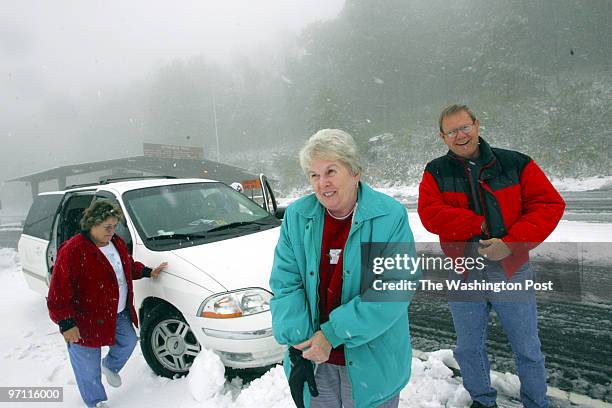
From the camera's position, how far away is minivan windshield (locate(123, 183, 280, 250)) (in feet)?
12.1

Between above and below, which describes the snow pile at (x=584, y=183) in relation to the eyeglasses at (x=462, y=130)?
below

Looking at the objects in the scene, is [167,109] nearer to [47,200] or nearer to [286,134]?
[286,134]

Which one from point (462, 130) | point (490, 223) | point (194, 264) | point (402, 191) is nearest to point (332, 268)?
point (490, 223)

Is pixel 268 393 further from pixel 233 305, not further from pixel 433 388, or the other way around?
pixel 433 388

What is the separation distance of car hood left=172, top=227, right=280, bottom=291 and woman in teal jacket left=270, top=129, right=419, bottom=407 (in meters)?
1.25

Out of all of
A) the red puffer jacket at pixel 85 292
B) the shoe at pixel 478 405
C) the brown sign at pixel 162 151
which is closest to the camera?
the shoe at pixel 478 405

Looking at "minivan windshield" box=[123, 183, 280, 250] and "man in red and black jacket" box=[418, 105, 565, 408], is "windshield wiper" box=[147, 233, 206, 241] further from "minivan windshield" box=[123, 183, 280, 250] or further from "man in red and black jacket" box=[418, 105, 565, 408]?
"man in red and black jacket" box=[418, 105, 565, 408]

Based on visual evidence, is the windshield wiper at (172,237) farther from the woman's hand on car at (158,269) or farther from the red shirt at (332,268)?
the red shirt at (332,268)

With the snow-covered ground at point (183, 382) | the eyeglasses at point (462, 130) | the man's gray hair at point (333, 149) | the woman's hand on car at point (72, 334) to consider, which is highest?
the eyeglasses at point (462, 130)

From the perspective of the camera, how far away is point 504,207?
2244 millimetres

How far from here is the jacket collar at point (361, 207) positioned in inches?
66.9

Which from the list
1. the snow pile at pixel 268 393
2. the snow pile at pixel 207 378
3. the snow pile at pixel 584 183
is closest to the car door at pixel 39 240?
the snow pile at pixel 207 378

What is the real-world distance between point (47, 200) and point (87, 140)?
9756cm

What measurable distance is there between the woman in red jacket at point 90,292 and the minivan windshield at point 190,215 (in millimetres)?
551
